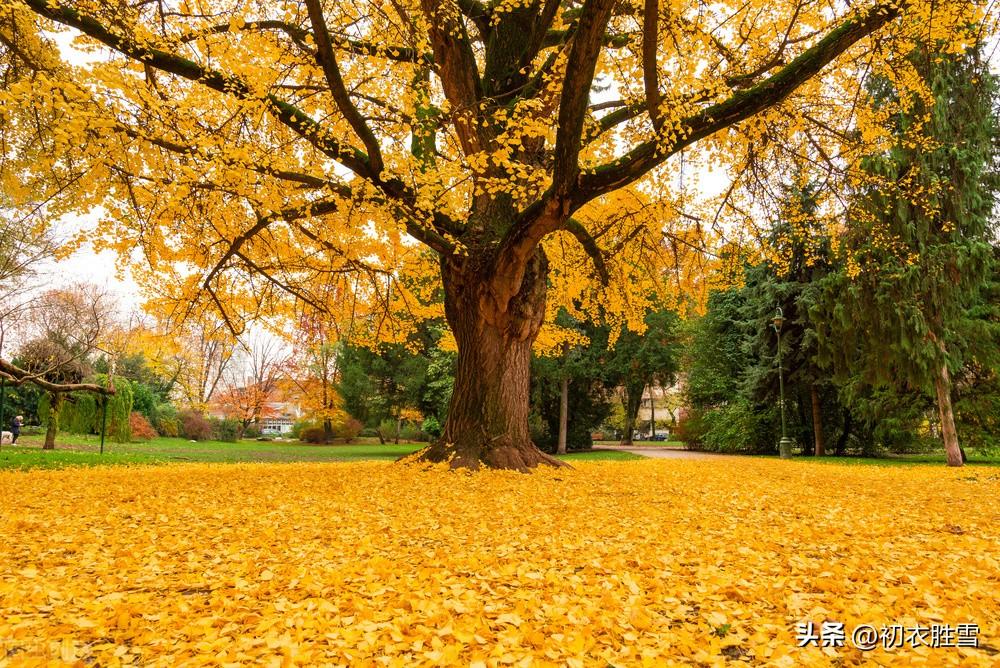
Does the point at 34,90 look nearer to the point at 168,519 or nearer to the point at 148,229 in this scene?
the point at 148,229

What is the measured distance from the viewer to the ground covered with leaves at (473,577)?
2141 mm

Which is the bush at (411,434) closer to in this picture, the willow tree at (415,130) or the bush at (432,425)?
the bush at (432,425)

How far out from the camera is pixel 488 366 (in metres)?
8.05

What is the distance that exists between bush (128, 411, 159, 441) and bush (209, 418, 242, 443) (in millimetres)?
5926

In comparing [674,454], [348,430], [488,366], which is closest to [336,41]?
[488,366]

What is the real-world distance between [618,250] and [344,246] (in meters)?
4.88

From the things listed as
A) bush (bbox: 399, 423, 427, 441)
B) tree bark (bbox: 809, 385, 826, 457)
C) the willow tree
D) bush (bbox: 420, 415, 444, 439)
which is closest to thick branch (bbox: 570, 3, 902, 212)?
the willow tree

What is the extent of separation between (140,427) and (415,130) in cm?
2357

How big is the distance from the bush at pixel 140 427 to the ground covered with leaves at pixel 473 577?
21362 mm

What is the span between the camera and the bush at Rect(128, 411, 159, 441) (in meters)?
23.9

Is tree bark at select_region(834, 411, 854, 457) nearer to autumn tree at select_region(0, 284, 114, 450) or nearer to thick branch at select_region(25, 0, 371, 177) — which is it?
thick branch at select_region(25, 0, 371, 177)

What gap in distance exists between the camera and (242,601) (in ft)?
8.59

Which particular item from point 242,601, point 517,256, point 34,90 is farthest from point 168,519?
point 517,256

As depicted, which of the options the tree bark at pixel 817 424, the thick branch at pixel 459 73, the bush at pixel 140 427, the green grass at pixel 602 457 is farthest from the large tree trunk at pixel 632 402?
the bush at pixel 140 427
